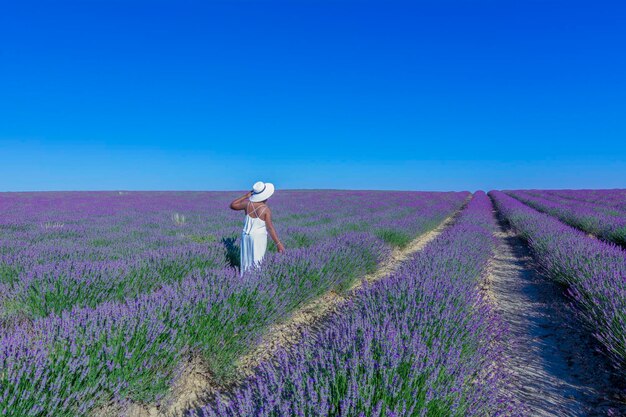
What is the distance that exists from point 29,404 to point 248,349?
1.42 metres

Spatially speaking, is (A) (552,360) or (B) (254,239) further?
(B) (254,239)

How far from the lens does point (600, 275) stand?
3256mm

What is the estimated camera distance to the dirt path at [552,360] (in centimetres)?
217

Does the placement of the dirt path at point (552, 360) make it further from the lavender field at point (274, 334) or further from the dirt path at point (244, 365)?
the dirt path at point (244, 365)

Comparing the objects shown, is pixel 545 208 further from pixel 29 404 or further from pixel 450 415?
pixel 29 404

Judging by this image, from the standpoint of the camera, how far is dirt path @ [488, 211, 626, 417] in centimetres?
217

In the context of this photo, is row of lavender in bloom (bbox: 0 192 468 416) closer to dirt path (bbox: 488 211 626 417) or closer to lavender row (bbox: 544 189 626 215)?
dirt path (bbox: 488 211 626 417)

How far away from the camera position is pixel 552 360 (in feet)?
9.06

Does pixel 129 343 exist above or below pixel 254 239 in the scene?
below

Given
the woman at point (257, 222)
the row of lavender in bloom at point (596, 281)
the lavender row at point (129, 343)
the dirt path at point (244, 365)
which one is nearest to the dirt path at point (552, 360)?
the row of lavender in bloom at point (596, 281)

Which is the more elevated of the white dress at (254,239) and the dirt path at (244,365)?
the white dress at (254,239)

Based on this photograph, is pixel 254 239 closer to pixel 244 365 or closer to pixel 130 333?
pixel 244 365

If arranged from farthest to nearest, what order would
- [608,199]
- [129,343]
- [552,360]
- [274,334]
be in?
[608,199], [274,334], [552,360], [129,343]

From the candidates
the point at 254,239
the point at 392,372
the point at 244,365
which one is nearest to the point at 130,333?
the point at 244,365
